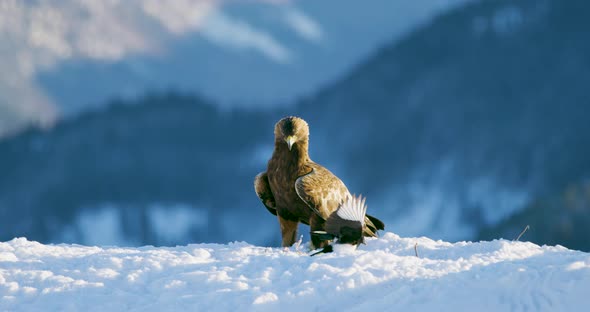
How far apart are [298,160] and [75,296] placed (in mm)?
3325

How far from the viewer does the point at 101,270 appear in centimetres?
830

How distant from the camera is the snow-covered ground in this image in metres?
7.42

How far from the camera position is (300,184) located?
9617mm

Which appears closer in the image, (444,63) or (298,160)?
(298,160)

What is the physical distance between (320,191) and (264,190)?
3.77ft

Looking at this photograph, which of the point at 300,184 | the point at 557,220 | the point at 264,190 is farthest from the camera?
the point at 557,220

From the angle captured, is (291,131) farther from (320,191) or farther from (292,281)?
(292,281)

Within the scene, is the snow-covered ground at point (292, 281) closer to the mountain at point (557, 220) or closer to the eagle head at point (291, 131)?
the eagle head at point (291, 131)

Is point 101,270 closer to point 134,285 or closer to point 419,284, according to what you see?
point 134,285

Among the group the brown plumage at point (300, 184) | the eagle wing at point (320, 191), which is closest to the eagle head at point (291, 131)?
the brown plumage at point (300, 184)

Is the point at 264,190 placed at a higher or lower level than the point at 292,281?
higher

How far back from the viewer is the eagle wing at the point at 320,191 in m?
9.60

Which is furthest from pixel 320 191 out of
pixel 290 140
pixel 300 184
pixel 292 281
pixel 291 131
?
pixel 292 281

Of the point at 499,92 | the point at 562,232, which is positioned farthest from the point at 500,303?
the point at 499,92
